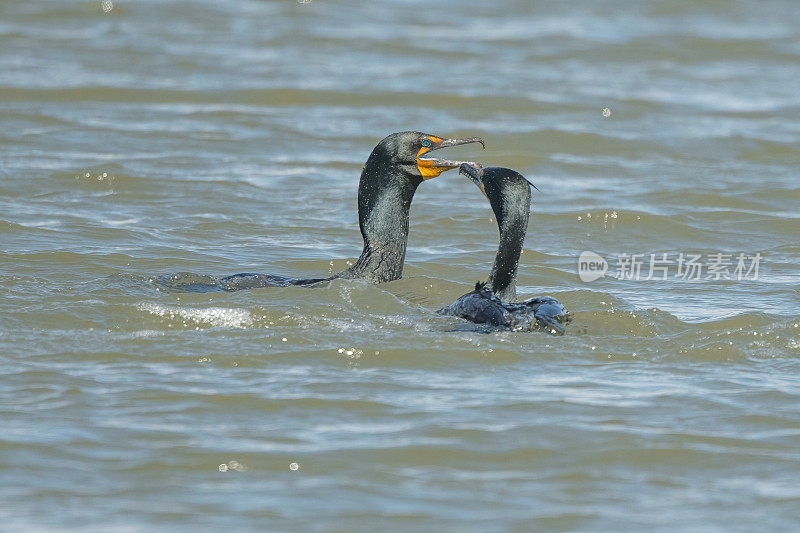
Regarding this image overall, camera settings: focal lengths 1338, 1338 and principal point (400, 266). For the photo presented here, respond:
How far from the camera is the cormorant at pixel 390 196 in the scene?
9.00 m

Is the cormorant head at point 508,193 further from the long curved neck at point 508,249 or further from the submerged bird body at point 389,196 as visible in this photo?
the submerged bird body at point 389,196

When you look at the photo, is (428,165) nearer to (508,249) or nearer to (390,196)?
(390,196)

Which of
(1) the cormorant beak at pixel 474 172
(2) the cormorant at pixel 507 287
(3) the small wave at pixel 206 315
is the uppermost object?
(1) the cormorant beak at pixel 474 172

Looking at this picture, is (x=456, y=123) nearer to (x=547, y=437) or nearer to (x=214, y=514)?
(x=547, y=437)

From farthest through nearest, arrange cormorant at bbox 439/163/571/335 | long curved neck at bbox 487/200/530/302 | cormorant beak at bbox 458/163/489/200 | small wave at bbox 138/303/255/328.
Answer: cormorant beak at bbox 458/163/489/200 → long curved neck at bbox 487/200/530/302 → small wave at bbox 138/303/255/328 → cormorant at bbox 439/163/571/335

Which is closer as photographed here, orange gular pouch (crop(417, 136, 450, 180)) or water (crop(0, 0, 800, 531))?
water (crop(0, 0, 800, 531))

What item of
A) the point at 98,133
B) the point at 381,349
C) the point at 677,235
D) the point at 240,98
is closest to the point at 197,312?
the point at 381,349

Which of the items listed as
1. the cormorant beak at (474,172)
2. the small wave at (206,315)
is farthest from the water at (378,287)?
the cormorant beak at (474,172)

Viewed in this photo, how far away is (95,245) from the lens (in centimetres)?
1059

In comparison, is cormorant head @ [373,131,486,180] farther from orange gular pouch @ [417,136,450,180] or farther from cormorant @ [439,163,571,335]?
cormorant @ [439,163,571,335]

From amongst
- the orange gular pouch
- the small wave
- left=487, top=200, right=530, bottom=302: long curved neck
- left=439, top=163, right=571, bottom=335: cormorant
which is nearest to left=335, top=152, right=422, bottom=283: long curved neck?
the orange gular pouch

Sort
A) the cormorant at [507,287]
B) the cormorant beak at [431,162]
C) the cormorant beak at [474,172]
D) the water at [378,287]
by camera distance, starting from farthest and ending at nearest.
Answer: the cormorant beak at [431,162] < the cormorant beak at [474,172] < the cormorant at [507,287] < the water at [378,287]

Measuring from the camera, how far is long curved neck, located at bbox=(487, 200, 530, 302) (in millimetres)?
7980

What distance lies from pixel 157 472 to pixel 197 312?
2.19m
